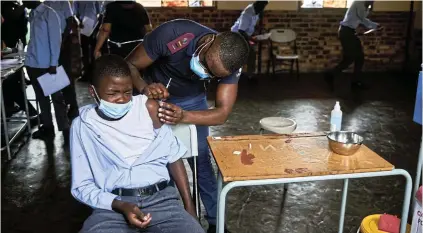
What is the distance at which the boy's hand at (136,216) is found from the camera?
1.71 meters

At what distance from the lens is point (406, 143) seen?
431 centimetres

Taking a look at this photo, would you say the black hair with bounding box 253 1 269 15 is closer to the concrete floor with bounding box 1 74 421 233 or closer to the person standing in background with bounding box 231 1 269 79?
the person standing in background with bounding box 231 1 269 79

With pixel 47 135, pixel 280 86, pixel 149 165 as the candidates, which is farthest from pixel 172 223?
pixel 280 86

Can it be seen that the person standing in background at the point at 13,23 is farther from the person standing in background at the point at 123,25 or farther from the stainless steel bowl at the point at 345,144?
the stainless steel bowl at the point at 345,144

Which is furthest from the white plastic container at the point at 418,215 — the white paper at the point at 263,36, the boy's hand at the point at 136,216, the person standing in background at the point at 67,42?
the white paper at the point at 263,36

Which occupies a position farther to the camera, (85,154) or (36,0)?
(36,0)

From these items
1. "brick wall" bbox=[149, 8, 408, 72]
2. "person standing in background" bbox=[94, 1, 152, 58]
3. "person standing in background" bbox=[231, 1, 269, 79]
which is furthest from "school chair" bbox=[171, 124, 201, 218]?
"brick wall" bbox=[149, 8, 408, 72]

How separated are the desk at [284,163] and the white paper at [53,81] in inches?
93.8

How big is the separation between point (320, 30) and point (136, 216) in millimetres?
6677

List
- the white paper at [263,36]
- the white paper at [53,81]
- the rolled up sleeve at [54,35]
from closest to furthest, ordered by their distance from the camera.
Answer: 1. the rolled up sleeve at [54,35]
2. the white paper at [53,81]
3. the white paper at [263,36]

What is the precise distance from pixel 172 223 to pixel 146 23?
11.3ft

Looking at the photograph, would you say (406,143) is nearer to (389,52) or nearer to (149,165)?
(149,165)

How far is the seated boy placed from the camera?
178 cm

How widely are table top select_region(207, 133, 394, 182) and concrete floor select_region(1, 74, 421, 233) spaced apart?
0.85m
